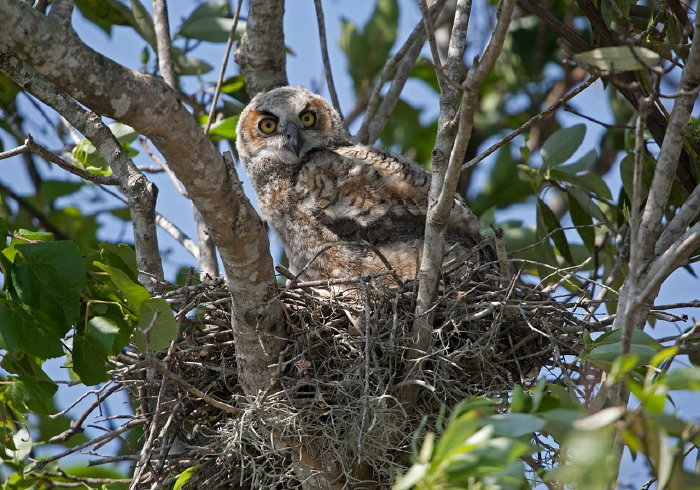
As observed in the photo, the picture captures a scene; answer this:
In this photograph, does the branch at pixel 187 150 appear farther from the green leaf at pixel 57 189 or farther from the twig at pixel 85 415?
the green leaf at pixel 57 189

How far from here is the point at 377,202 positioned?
3330 millimetres

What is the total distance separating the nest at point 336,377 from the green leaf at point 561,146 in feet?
3.18

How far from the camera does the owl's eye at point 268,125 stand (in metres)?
4.00

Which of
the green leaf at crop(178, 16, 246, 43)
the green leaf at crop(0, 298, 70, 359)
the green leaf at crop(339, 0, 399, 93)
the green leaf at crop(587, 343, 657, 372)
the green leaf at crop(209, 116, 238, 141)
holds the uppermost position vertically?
the green leaf at crop(339, 0, 399, 93)

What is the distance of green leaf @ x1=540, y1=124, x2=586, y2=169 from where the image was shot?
11.9 feet

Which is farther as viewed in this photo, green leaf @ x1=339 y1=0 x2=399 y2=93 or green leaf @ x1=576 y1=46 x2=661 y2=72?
green leaf @ x1=339 y1=0 x2=399 y2=93

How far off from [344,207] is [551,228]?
1146 millimetres

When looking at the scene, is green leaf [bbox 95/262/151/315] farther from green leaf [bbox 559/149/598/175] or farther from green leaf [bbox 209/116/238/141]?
green leaf [bbox 559/149/598/175]

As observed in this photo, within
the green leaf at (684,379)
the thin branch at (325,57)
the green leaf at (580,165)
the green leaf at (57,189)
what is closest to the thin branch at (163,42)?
the thin branch at (325,57)

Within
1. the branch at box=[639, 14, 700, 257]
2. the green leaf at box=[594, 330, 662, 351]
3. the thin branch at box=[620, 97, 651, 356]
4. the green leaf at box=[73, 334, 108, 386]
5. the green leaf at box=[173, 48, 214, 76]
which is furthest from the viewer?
the green leaf at box=[173, 48, 214, 76]

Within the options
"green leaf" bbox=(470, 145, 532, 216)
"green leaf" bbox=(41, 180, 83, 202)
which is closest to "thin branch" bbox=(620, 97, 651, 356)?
"green leaf" bbox=(470, 145, 532, 216)

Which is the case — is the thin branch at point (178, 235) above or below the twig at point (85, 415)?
above

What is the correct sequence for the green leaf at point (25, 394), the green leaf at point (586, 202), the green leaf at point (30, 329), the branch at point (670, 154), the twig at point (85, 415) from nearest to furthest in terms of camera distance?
the branch at point (670, 154)
the green leaf at point (30, 329)
the green leaf at point (25, 394)
the twig at point (85, 415)
the green leaf at point (586, 202)

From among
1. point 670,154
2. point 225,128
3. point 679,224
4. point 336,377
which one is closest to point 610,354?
point 670,154
